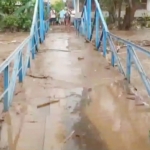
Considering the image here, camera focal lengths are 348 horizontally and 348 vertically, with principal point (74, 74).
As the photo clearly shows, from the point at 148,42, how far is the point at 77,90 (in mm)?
12443

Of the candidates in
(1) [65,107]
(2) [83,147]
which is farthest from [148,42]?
(2) [83,147]

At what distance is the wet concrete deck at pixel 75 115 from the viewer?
12.3 feet

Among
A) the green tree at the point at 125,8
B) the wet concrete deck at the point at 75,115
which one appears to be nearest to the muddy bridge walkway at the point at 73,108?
the wet concrete deck at the point at 75,115

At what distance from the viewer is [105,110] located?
4984 millimetres

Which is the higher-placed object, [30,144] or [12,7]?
[12,7]

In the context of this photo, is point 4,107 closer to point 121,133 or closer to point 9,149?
point 9,149

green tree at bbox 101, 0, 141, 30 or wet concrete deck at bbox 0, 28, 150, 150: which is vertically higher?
green tree at bbox 101, 0, 141, 30

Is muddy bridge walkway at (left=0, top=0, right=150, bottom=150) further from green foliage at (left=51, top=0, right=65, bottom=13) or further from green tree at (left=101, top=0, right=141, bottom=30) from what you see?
green foliage at (left=51, top=0, right=65, bottom=13)

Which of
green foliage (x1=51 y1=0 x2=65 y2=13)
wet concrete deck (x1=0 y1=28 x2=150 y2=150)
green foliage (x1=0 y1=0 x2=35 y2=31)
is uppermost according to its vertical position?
green foliage (x1=51 y1=0 x2=65 y2=13)

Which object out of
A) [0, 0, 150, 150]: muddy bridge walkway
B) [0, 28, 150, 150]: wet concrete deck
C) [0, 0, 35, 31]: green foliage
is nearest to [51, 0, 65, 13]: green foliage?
[0, 0, 35, 31]: green foliage

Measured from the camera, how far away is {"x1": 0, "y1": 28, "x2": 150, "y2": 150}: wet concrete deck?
12.3ft

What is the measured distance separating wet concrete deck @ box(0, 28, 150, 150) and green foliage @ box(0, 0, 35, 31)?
15.2 m

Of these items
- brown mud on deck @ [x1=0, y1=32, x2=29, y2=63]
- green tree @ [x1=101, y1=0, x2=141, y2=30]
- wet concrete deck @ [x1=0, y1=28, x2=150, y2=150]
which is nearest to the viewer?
wet concrete deck @ [x1=0, y1=28, x2=150, y2=150]

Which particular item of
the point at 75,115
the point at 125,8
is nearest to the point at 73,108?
the point at 75,115
